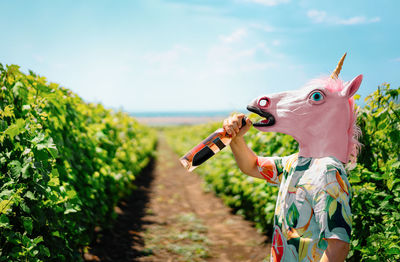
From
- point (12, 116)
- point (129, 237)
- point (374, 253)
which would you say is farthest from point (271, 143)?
point (12, 116)

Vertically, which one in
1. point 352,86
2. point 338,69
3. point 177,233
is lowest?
point 177,233

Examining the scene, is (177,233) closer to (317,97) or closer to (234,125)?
(234,125)

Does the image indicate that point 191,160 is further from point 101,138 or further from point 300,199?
point 101,138

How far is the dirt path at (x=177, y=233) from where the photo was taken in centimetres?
404

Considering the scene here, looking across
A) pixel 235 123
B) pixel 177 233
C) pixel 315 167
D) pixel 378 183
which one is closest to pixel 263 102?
pixel 235 123

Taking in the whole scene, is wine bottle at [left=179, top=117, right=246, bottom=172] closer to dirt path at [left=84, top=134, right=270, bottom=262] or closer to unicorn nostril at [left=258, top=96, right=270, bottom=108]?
unicorn nostril at [left=258, top=96, right=270, bottom=108]

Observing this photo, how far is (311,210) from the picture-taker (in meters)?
1.55

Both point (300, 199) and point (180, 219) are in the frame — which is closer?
point (300, 199)

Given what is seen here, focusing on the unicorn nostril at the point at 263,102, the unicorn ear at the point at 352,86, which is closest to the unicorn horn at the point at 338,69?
the unicorn ear at the point at 352,86

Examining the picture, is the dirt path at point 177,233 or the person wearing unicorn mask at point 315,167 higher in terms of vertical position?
the person wearing unicorn mask at point 315,167

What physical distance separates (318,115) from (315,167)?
0.29 meters

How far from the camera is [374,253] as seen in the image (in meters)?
1.98

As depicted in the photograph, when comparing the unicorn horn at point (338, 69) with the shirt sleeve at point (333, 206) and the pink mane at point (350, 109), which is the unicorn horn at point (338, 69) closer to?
the pink mane at point (350, 109)

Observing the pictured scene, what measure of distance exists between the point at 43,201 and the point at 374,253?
228 cm
